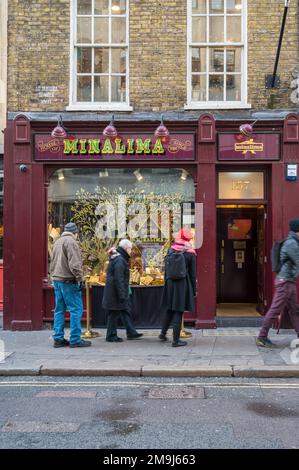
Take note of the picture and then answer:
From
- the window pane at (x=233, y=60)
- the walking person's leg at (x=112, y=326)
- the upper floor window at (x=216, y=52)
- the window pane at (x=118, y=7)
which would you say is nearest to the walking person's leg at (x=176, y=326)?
the walking person's leg at (x=112, y=326)

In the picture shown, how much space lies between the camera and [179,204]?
11508 millimetres

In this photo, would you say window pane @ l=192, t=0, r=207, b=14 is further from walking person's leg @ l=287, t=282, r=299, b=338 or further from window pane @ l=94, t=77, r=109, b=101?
walking person's leg @ l=287, t=282, r=299, b=338

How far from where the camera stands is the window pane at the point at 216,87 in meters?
11.6

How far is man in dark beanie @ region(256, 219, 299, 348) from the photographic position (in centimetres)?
927

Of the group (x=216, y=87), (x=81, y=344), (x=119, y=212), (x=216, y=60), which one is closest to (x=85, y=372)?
(x=81, y=344)

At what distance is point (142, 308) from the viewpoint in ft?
36.7

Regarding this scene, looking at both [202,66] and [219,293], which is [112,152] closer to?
[202,66]

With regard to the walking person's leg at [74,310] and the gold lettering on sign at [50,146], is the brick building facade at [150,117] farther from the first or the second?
the walking person's leg at [74,310]

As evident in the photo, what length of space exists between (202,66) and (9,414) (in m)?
7.86

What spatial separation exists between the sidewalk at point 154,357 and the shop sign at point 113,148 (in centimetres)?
331

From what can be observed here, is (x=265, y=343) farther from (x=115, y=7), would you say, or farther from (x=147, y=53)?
(x=115, y=7)

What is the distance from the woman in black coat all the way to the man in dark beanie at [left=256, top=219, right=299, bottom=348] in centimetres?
123

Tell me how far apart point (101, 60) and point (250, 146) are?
3.41 m

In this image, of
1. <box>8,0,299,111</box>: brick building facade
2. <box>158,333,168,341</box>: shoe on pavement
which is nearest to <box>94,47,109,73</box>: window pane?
<box>8,0,299,111</box>: brick building facade
